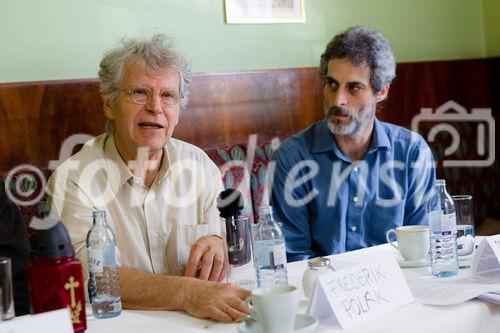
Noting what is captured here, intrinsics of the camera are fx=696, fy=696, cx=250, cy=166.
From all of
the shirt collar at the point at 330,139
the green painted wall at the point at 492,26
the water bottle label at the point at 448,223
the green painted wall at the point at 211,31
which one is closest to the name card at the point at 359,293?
the water bottle label at the point at 448,223

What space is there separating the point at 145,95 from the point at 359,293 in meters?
0.93

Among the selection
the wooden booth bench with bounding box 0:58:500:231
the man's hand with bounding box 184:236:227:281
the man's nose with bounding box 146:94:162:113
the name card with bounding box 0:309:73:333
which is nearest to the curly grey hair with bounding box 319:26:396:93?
the wooden booth bench with bounding box 0:58:500:231

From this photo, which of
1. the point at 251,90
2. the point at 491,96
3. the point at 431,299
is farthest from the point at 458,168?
the point at 431,299

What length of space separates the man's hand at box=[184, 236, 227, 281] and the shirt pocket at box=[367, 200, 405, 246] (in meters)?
0.73

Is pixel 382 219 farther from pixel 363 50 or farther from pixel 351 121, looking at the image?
pixel 363 50

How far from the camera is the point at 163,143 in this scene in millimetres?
1965

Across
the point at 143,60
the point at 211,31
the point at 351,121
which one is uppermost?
the point at 211,31

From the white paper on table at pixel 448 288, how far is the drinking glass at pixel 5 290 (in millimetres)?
776

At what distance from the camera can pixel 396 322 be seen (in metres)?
1.29

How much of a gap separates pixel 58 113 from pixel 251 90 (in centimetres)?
93

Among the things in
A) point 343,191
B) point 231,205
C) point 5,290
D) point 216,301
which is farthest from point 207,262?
point 343,191

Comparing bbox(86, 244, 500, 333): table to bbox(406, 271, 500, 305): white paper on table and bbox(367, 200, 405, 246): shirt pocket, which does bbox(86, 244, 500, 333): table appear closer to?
bbox(406, 271, 500, 305): white paper on table

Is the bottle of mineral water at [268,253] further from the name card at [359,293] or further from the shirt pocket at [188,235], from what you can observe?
the shirt pocket at [188,235]

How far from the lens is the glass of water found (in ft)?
5.48
